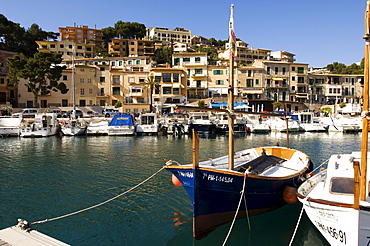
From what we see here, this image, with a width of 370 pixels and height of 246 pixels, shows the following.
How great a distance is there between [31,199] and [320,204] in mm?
13449

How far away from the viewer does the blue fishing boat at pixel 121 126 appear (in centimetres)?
4747

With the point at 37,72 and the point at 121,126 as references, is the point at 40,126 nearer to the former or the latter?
the point at 121,126

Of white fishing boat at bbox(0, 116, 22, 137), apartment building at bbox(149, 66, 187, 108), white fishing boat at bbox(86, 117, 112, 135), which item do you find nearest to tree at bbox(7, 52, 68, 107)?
white fishing boat at bbox(0, 116, 22, 137)

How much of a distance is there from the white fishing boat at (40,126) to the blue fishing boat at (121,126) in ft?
30.0

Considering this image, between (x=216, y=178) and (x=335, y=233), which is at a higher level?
(x=216, y=178)

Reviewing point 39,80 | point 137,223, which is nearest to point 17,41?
point 39,80

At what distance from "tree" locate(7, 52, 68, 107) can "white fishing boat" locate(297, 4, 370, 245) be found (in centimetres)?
5894

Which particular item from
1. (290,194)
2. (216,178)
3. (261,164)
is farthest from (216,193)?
(261,164)

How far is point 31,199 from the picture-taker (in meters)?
15.4

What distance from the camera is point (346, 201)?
30.3 ft

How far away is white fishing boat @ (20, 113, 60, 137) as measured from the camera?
151 feet

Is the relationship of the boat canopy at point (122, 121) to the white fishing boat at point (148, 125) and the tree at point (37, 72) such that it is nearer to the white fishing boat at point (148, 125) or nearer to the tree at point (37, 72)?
the white fishing boat at point (148, 125)

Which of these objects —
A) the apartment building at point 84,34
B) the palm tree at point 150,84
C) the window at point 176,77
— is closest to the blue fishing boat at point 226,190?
the palm tree at point 150,84

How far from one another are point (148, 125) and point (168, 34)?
290ft
